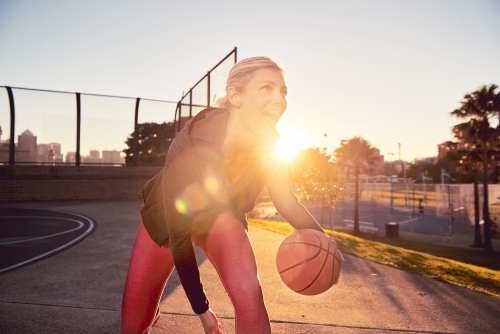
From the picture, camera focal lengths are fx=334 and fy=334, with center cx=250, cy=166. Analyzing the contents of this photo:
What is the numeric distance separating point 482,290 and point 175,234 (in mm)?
5444

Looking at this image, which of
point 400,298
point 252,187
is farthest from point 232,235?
point 400,298

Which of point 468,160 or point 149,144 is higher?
point 149,144

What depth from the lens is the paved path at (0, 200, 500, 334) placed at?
3.62 m

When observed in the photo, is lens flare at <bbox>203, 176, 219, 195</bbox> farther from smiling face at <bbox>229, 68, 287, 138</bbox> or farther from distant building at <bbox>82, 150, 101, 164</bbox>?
distant building at <bbox>82, 150, 101, 164</bbox>

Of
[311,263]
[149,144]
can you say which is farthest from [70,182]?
[311,263]

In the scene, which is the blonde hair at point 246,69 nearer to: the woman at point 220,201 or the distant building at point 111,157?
the woman at point 220,201

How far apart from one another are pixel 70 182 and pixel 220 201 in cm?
1831

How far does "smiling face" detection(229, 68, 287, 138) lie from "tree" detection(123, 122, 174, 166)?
16189mm

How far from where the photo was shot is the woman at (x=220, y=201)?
2.02m

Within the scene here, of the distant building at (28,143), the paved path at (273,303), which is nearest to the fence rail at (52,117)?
the distant building at (28,143)

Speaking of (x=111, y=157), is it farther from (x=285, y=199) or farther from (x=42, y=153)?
(x=285, y=199)

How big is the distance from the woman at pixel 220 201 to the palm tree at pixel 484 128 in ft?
92.8

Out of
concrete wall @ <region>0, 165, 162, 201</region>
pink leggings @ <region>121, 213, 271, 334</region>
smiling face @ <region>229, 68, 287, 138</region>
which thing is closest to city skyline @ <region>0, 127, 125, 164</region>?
concrete wall @ <region>0, 165, 162, 201</region>

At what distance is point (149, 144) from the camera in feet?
→ 64.5
